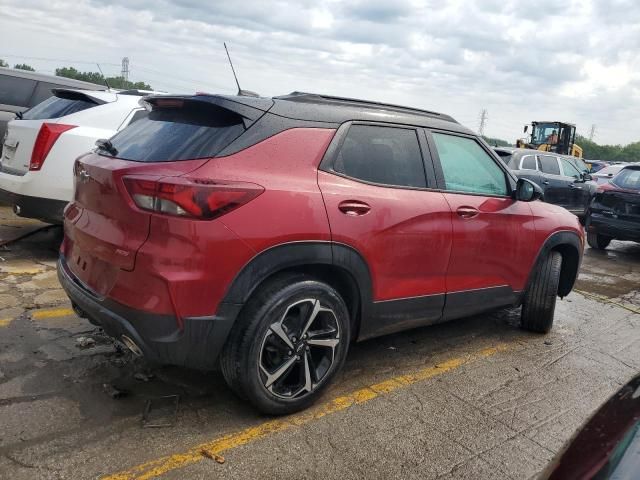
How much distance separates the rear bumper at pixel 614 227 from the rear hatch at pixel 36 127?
8061 millimetres

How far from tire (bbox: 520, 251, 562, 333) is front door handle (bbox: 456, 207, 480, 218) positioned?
113 cm

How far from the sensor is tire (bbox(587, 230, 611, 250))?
9922mm

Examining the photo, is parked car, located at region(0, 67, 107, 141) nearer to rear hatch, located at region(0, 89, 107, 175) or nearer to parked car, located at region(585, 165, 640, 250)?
rear hatch, located at region(0, 89, 107, 175)

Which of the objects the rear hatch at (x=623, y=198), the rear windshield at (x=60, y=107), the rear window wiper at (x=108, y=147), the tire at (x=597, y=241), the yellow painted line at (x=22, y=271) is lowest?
the yellow painted line at (x=22, y=271)

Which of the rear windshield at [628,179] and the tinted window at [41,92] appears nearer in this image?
the tinted window at [41,92]

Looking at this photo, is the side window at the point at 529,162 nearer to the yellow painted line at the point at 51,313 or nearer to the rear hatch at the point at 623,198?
the rear hatch at the point at 623,198

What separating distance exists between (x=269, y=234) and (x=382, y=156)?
1088mm

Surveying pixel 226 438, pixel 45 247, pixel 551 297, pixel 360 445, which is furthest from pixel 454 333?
pixel 45 247

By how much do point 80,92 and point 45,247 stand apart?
69.5 inches

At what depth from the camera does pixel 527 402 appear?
3570 millimetres

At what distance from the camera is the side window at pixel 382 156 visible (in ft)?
10.9

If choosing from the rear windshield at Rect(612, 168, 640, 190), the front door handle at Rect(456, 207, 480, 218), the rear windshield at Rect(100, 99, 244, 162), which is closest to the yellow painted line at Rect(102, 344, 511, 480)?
the front door handle at Rect(456, 207, 480, 218)

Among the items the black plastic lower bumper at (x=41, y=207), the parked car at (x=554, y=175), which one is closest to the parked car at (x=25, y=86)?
the black plastic lower bumper at (x=41, y=207)

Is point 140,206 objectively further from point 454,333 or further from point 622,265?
point 622,265
